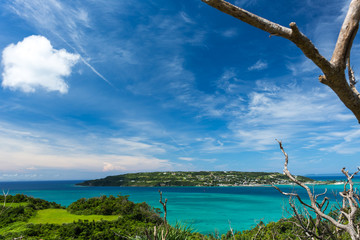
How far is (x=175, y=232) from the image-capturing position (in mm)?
5035

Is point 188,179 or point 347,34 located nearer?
point 347,34

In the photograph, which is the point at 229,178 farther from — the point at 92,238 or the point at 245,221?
the point at 92,238

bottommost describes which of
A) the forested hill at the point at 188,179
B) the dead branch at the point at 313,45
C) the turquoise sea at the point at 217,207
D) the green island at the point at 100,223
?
the turquoise sea at the point at 217,207

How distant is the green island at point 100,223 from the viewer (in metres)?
7.11

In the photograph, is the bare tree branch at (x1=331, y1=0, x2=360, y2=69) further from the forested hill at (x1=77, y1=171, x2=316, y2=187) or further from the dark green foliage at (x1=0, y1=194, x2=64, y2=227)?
the forested hill at (x1=77, y1=171, x2=316, y2=187)

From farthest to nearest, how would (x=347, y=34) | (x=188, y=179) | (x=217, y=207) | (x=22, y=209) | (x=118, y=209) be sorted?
(x=188, y=179) → (x=217, y=207) → (x=118, y=209) → (x=22, y=209) → (x=347, y=34)

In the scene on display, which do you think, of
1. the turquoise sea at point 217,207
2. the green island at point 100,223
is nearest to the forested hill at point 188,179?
→ the turquoise sea at point 217,207

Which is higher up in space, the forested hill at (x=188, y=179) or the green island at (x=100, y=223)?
the green island at (x=100, y=223)

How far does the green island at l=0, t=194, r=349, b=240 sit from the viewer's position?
23.3 feet

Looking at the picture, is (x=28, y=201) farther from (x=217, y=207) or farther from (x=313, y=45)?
(x=217, y=207)

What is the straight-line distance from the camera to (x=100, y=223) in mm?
10172

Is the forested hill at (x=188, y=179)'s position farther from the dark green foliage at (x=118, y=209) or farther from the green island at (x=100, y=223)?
the green island at (x=100, y=223)

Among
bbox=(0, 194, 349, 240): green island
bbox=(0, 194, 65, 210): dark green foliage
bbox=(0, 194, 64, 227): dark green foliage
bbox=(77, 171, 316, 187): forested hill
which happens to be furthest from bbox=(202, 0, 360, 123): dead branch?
bbox=(77, 171, 316, 187): forested hill

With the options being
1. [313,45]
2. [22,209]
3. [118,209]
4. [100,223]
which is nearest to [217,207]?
[118,209]
